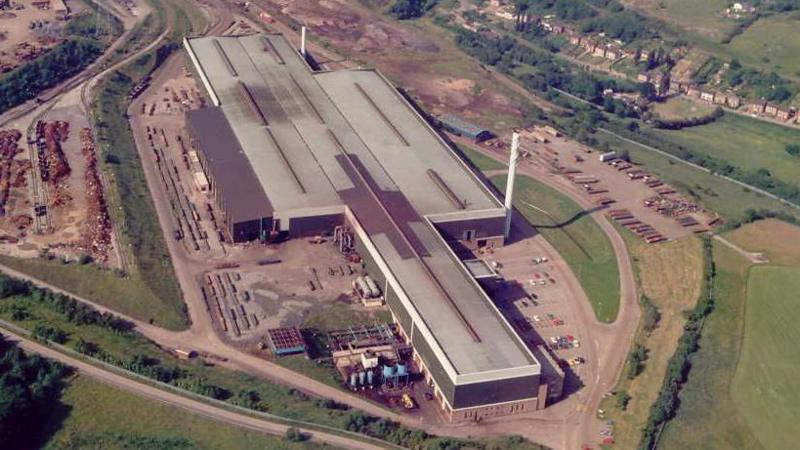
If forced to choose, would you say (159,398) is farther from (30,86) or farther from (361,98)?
(30,86)

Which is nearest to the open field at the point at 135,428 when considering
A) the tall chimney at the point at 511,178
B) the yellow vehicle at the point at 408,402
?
the yellow vehicle at the point at 408,402

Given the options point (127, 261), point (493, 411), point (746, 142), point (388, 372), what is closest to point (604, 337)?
point (493, 411)

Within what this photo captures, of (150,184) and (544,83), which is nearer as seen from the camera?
(150,184)

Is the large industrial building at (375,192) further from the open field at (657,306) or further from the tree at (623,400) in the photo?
the open field at (657,306)

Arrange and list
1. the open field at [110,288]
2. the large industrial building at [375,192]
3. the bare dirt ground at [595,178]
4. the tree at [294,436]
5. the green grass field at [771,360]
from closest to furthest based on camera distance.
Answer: the tree at [294,436] < the large industrial building at [375,192] < the green grass field at [771,360] < the open field at [110,288] < the bare dirt ground at [595,178]

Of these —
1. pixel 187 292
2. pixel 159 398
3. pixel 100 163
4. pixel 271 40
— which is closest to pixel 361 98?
pixel 271 40

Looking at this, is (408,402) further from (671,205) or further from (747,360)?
(671,205)

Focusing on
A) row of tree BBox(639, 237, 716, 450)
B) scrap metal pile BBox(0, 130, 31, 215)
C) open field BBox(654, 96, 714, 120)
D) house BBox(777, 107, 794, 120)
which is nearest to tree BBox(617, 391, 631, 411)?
row of tree BBox(639, 237, 716, 450)
